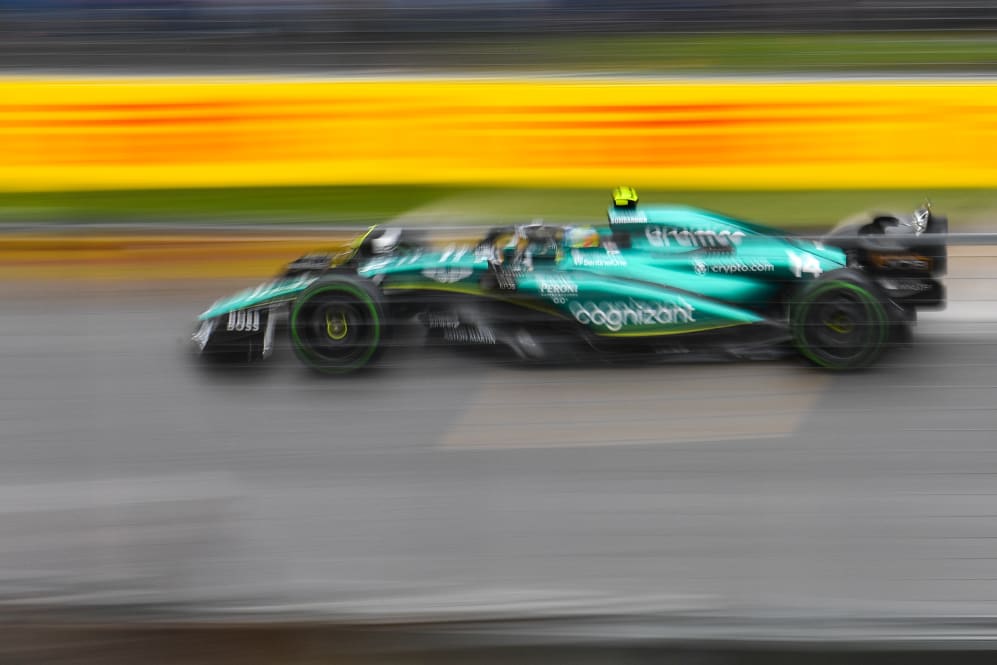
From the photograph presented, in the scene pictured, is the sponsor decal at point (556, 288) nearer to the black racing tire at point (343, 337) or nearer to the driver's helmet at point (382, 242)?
the driver's helmet at point (382, 242)

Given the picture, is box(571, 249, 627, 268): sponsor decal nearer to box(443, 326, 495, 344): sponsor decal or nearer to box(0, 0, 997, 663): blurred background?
box(443, 326, 495, 344): sponsor decal

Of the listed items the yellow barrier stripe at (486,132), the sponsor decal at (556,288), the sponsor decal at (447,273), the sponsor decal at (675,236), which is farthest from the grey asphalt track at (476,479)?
the yellow barrier stripe at (486,132)

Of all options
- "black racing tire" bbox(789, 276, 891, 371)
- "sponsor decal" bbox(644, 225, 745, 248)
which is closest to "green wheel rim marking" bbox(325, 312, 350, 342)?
"black racing tire" bbox(789, 276, 891, 371)

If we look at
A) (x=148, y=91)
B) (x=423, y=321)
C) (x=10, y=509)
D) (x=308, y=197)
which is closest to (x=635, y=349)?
(x=423, y=321)

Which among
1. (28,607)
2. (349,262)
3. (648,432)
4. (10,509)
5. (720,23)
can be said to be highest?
(720,23)

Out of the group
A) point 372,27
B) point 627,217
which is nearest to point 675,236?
point 627,217

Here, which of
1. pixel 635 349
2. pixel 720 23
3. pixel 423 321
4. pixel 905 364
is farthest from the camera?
pixel 720 23

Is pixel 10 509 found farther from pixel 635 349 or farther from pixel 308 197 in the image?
pixel 308 197

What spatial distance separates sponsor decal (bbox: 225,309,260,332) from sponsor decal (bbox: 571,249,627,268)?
173 centimetres

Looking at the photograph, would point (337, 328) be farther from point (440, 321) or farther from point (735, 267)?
point (735, 267)

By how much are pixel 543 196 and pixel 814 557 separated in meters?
5.06

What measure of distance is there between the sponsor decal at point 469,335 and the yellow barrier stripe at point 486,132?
4.69 metres

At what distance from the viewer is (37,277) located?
194 centimetres

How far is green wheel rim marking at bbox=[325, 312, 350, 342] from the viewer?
206cm
